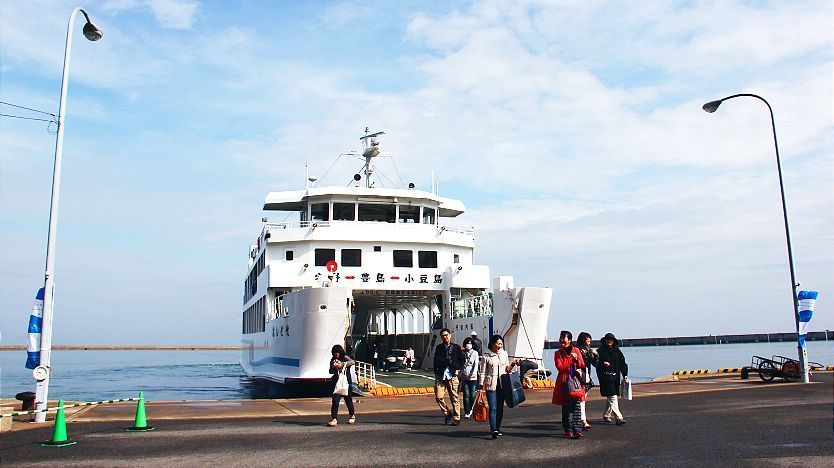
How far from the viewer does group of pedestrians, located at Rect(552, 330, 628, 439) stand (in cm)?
917

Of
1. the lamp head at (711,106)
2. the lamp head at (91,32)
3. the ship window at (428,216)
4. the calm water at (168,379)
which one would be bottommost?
the calm water at (168,379)

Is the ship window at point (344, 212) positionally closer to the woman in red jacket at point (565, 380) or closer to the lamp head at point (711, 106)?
the lamp head at point (711, 106)

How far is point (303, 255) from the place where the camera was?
926 inches

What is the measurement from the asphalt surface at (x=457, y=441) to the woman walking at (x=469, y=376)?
1.19 feet

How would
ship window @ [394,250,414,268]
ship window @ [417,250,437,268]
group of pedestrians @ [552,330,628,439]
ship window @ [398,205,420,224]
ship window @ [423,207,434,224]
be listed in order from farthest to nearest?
ship window @ [423,207,434,224] → ship window @ [398,205,420,224] → ship window @ [417,250,437,268] → ship window @ [394,250,414,268] → group of pedestrians @ [552,330,628,439]

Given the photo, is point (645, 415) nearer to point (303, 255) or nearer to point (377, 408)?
point (377, 408)

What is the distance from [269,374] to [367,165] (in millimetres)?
10338

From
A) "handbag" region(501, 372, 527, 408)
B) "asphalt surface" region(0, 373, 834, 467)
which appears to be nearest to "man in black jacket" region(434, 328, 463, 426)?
"asphalt surface" region(0, 373, 834, 467)

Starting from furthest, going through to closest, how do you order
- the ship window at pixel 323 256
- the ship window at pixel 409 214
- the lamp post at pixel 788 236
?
the ship window at pixel 409 214
the ship window at pixel 323 256
the lamp post at pixel 788 236

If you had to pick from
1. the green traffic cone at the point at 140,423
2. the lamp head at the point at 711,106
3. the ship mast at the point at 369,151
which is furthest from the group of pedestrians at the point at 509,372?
the ship mast at the point at 369,151

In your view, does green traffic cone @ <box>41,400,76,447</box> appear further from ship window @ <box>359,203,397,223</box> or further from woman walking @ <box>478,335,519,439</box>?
ship window @ <box>359,203,397,223</box>

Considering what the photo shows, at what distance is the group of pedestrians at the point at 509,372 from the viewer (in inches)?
363

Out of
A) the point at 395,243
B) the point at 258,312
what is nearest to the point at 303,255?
the point at 395,243

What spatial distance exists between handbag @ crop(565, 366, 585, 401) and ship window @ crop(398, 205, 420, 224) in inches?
674
